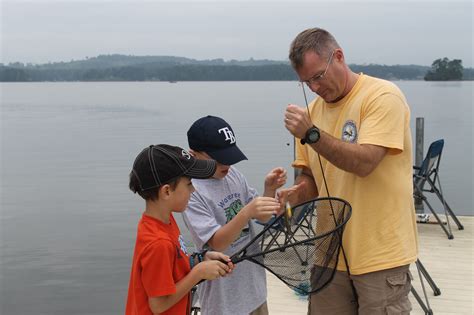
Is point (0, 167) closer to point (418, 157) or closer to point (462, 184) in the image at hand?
point (462, 184)

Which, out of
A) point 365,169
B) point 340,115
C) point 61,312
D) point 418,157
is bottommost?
point 61,312

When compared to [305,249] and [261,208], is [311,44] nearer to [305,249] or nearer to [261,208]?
[261,208]

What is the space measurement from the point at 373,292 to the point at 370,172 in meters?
0.49

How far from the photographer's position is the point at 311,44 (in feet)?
8.11

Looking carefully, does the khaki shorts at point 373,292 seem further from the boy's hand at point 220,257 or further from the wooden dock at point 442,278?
the wooden dock at point 442,278

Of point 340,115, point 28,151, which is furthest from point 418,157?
point 28,151

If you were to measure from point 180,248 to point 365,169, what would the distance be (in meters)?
0.74

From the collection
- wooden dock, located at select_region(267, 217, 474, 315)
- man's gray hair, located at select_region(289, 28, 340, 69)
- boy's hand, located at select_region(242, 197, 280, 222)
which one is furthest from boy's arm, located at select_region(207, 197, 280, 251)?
wooden dock, located at select_region(267, 217, 474, 315)

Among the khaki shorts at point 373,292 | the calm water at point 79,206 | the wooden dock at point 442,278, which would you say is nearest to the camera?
the khaki shorts at point 373,292

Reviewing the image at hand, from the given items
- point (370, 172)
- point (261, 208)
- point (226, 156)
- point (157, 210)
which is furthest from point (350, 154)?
point (157, 210)

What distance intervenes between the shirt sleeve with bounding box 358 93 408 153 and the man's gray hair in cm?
27

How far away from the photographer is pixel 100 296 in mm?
7832

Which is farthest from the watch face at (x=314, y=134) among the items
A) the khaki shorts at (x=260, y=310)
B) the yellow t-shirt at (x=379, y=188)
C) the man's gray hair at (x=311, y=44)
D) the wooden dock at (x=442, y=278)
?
the wooden dock at (x=442, y=278)

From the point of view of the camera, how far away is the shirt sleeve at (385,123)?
2.38m
